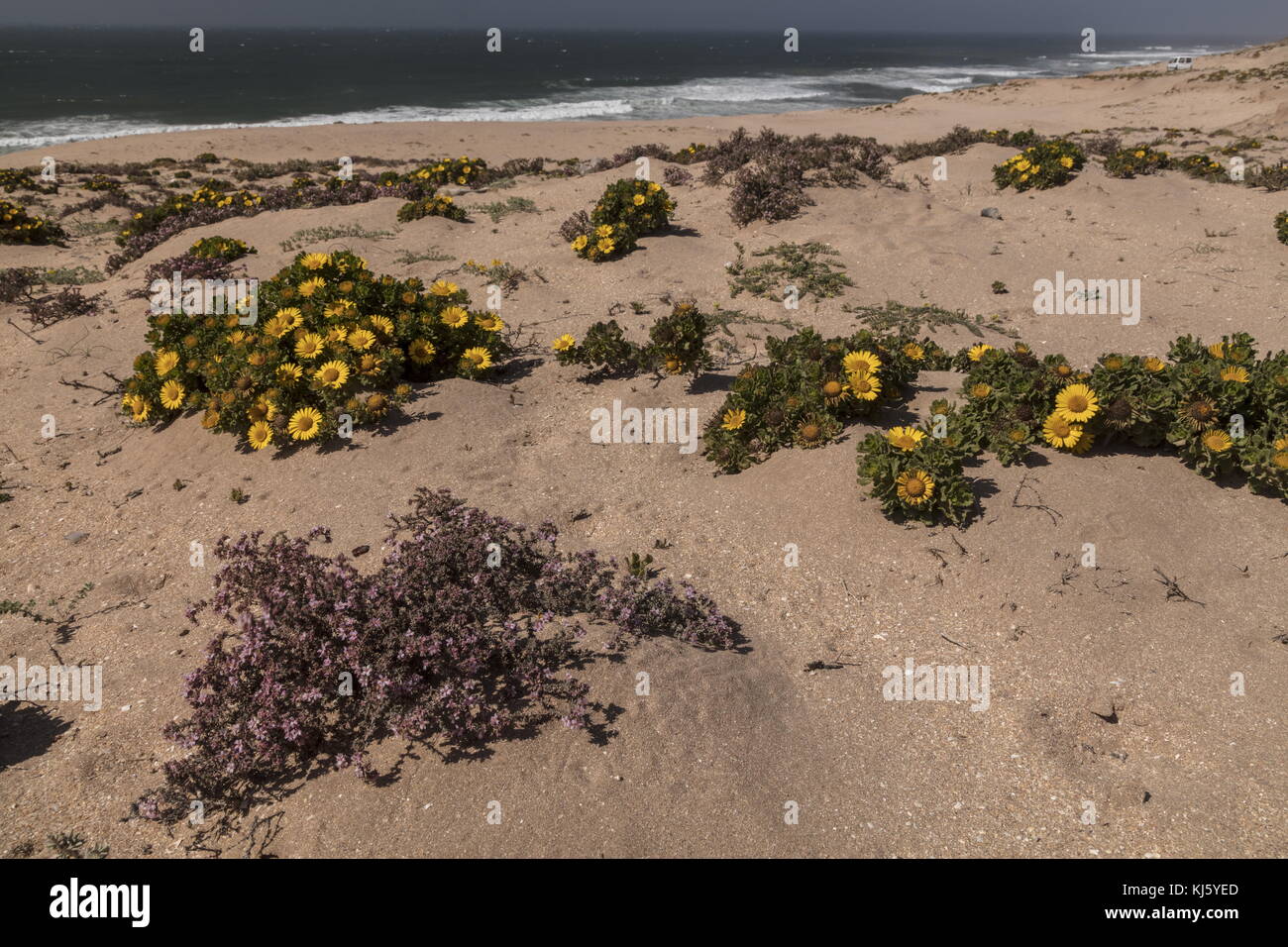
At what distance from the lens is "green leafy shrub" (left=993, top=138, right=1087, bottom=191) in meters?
14.2

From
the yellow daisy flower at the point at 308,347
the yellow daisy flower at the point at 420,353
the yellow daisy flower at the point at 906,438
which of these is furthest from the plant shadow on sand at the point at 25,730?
the yellow daisy flower at the point at 906,438

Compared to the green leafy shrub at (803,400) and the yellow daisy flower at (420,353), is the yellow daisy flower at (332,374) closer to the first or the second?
the yellow daisy flower at (420,353)

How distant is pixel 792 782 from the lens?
11.7 ft

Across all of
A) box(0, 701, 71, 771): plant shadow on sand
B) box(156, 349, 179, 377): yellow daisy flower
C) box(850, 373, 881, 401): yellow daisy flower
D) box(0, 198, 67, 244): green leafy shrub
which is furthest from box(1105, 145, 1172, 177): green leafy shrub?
box(0, 198, 67, 244): green leafy shrub

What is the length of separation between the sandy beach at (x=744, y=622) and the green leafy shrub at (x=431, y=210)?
16.6 feet

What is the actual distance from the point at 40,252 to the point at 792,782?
1768 centimetres

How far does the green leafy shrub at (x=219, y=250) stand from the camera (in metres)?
11.1

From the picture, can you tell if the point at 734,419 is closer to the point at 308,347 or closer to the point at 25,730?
the point at 308,347

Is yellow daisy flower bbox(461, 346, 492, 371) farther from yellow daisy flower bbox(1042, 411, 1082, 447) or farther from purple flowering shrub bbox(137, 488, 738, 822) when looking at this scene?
yellow daisy flower bbox(1042, 411, 1082, 447)

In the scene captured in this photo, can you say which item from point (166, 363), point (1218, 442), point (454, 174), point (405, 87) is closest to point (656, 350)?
point (1218, 442)

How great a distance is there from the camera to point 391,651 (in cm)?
376

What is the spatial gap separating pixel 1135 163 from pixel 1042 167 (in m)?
2.28
